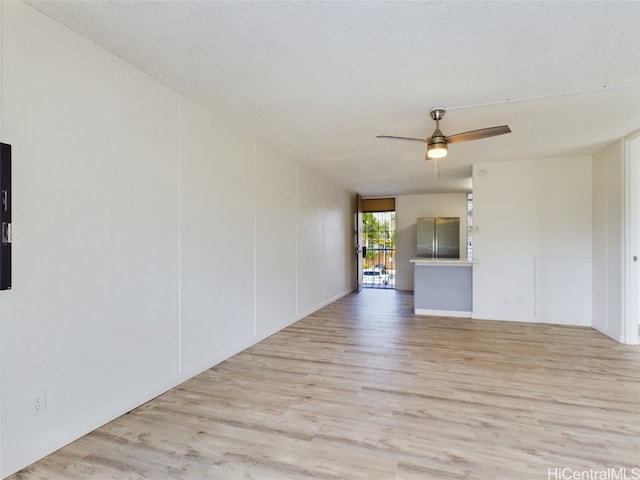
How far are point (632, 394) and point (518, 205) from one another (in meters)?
3.13

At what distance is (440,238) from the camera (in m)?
7.70

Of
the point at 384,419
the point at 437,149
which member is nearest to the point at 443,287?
the point at 437,149

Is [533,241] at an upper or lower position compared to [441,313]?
upper

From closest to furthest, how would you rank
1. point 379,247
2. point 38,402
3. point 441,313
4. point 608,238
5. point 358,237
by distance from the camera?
point 38,402, point 608,238, point 441,313, point 358,237, point 379,247

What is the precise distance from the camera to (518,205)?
520cm

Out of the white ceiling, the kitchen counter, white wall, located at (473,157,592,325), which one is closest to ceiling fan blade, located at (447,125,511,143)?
the white ceiling

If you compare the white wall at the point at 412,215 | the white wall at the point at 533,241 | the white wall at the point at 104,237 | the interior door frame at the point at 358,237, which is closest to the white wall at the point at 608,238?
the white wall at the point at 533,241

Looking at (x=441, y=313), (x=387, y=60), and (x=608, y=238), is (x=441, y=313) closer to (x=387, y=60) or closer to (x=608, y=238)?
(x=608, y=238)

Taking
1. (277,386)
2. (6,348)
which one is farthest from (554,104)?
(6,348)

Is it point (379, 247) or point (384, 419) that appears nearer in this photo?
point (384, 419)

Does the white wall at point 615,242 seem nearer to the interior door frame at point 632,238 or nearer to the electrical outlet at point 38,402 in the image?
the interior door frame at point 632,238

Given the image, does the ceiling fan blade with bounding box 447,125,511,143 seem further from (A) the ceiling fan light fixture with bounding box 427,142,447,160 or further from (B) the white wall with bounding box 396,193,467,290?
(B) the white wall with bounding box 396,193,467,290

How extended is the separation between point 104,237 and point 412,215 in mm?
7579

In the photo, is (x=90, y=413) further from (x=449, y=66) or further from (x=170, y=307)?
(x=449, y=66)
